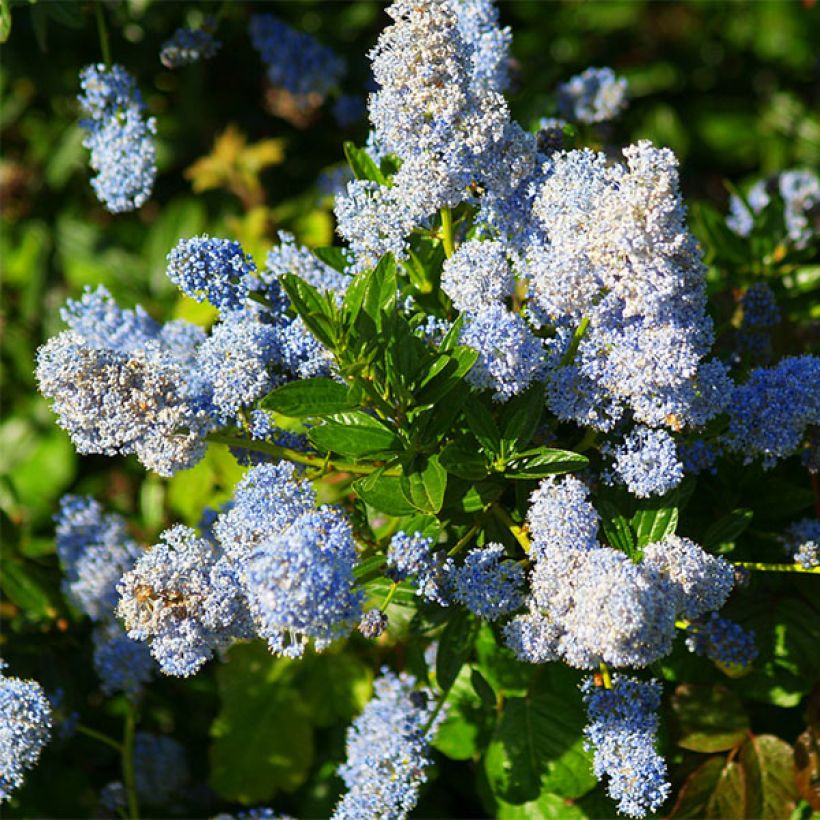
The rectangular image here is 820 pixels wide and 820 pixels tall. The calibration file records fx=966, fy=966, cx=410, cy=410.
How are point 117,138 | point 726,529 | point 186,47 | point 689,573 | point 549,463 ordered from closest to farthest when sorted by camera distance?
1. point 689,573
2. point 549,463
3. point 726,529
4. point 117,138
5. point 186,47

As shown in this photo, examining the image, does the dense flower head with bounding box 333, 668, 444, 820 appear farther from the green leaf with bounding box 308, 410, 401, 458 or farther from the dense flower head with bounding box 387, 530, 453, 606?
the green leaf with bounding box 308, 410, 401, 458

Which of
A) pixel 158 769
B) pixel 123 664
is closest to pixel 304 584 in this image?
pixel 123 664

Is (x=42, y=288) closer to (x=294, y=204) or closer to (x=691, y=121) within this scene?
(x=294, y=204)

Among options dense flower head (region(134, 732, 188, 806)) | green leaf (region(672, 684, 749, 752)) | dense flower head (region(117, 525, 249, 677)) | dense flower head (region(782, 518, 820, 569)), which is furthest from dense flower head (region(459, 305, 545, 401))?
dense flower head (region(134, 732, 188, 806))

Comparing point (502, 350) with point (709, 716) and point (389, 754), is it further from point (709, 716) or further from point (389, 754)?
point (709, 716)

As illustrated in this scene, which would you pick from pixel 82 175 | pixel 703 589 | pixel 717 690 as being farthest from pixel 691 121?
pixel 703 589

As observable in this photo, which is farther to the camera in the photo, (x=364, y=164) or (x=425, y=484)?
(x=364, y=164)
